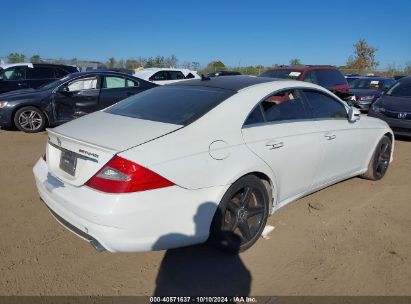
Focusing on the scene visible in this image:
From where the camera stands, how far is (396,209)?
437 centimetres

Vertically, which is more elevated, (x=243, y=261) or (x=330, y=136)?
(x=330, y=136)

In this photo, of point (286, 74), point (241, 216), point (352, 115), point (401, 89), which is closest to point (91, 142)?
point (241, 216)

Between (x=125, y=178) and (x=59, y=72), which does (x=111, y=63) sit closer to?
(x=59, y=72)

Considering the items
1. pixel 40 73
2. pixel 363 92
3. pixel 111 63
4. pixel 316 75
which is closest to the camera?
pixel 316 75

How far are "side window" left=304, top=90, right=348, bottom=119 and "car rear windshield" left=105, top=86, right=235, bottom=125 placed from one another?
3.69 feet

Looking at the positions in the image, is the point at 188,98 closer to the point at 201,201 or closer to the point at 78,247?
the point at 201,201

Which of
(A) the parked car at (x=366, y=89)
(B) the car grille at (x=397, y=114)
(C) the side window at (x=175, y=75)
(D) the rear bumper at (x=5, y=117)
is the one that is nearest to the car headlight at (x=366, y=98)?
(A) the parked car at (x=366, y=89)

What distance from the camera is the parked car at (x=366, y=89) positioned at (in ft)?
41.1

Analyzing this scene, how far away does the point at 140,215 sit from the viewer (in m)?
2.59

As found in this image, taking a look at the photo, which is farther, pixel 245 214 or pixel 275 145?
pixel 275 145

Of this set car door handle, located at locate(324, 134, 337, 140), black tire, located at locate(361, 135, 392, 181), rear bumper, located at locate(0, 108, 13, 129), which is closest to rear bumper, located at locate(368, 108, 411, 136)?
black tire, located at locate(361, 135, 392, 181)

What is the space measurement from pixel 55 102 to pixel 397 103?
766 cm

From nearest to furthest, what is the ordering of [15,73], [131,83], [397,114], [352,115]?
[352,115], [397,114], [131,83], [15,73]

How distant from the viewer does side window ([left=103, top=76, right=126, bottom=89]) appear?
906 centimetres
